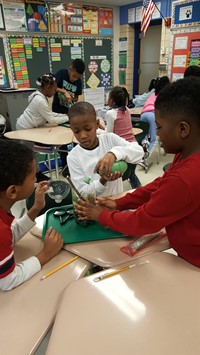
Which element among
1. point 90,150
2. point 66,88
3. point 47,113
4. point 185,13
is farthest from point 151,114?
point 90,150

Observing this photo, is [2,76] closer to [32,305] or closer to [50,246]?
[50,246]

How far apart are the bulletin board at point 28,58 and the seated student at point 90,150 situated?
390 cm

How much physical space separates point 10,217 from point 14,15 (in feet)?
15.4

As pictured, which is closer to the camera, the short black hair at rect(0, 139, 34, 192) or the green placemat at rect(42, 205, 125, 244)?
the short black hair at rect(0, 139, 34, 192)

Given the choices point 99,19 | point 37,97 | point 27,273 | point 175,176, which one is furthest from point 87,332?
point 99,19

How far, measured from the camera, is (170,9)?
4703mm

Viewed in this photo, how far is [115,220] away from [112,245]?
10 centimetres

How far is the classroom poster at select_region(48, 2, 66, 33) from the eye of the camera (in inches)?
188

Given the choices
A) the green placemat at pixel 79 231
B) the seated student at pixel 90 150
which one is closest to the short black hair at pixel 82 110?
the seated student at pixel 90 150

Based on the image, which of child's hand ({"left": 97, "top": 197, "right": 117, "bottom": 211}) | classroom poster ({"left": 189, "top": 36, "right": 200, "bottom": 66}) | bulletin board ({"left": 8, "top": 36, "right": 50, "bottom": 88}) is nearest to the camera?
child's hand ({"left": 97, "top": 197, "right": 117, "bottom": 211})

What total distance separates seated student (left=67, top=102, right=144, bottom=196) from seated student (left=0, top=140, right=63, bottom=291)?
15.5 inches

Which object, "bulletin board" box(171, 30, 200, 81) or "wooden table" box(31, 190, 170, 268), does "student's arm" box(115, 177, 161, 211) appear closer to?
"wooden table" box(31, 190, 170, 268)

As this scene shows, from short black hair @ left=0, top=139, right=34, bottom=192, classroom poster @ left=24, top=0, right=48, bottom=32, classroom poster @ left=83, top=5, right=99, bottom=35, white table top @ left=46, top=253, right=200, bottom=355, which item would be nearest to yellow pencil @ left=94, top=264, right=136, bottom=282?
white table top @ left=46, top=253, right=200, bottom=355

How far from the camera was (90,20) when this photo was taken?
5.35 metres
